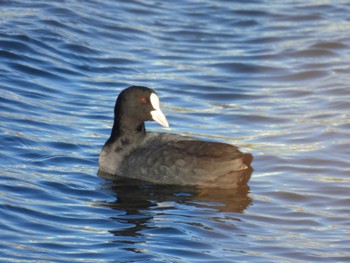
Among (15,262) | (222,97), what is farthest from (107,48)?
(15,262)

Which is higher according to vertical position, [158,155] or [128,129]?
[128,129]

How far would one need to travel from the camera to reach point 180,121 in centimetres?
1071

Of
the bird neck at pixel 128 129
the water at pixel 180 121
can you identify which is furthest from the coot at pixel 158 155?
the water at pixel 180 121

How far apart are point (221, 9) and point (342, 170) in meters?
6.87

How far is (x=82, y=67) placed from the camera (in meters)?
12.6

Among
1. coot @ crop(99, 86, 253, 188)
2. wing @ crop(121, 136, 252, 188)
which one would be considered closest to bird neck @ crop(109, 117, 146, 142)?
coot @ crop(99, 86, 253, 188)

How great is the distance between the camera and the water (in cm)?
721

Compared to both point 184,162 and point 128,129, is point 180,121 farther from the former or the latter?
point 184,162

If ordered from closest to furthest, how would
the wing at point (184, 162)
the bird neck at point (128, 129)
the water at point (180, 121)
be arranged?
the water at point (180, 121) → the wing at point (184, 162) → the bird neck at point (128, 129)

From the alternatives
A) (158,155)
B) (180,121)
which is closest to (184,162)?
(158,155)

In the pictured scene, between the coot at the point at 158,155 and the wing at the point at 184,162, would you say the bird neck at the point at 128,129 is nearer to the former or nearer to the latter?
the coot at the point at 158,155

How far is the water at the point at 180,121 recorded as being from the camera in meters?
7.21

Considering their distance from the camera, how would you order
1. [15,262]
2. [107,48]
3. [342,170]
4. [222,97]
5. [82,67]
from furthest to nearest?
1. [107,48]
2. [82,67]
3. [222,97]
4. [342,170]
5. [15,262]

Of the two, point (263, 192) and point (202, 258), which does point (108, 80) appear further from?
point (202, 258)
